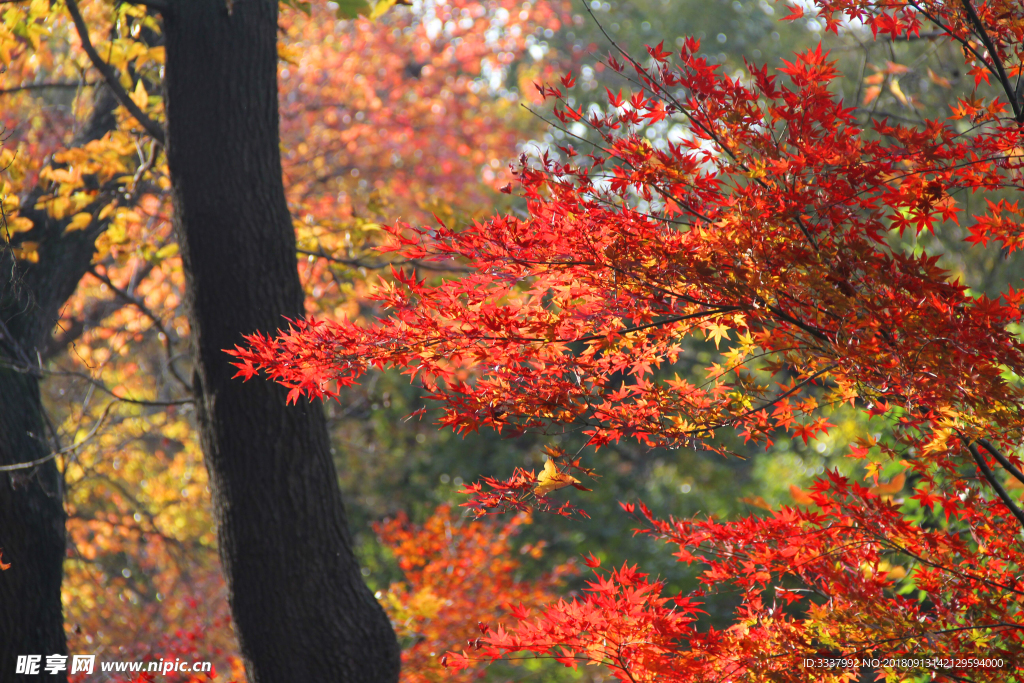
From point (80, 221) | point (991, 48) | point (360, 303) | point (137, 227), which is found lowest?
point (991, 48)

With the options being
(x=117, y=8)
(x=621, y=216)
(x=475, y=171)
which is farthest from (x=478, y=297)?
(x=475, y=171)

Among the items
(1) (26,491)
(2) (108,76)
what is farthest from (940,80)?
(1) (26,491)

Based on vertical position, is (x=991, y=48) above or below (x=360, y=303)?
below

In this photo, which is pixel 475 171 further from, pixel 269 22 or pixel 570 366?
pixel 570 366

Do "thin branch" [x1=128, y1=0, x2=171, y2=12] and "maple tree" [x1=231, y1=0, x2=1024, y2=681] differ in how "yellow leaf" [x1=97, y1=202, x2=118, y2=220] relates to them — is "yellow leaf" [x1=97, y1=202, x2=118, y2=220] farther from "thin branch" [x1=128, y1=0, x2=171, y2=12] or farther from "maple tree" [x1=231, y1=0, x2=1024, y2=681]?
"maple tree" [x1=231, y1=0, x2=1024, y2=681]

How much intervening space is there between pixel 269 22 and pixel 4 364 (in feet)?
5.48

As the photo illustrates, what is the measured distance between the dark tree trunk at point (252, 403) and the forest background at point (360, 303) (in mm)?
329

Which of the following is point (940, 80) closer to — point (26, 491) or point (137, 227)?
point (26, 491)

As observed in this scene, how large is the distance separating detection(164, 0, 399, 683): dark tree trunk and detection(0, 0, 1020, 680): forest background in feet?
1.08

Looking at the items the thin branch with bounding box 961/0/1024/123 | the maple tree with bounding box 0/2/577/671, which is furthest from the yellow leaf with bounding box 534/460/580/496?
the maple tree with bounding box 0/2/577/671

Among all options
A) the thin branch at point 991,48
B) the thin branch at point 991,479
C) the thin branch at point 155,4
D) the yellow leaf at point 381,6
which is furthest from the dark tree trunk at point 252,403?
the thin branch at point 991,48

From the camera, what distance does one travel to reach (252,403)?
2738 mm

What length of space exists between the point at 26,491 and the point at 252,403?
1.08 metres

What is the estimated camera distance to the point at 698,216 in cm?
195
